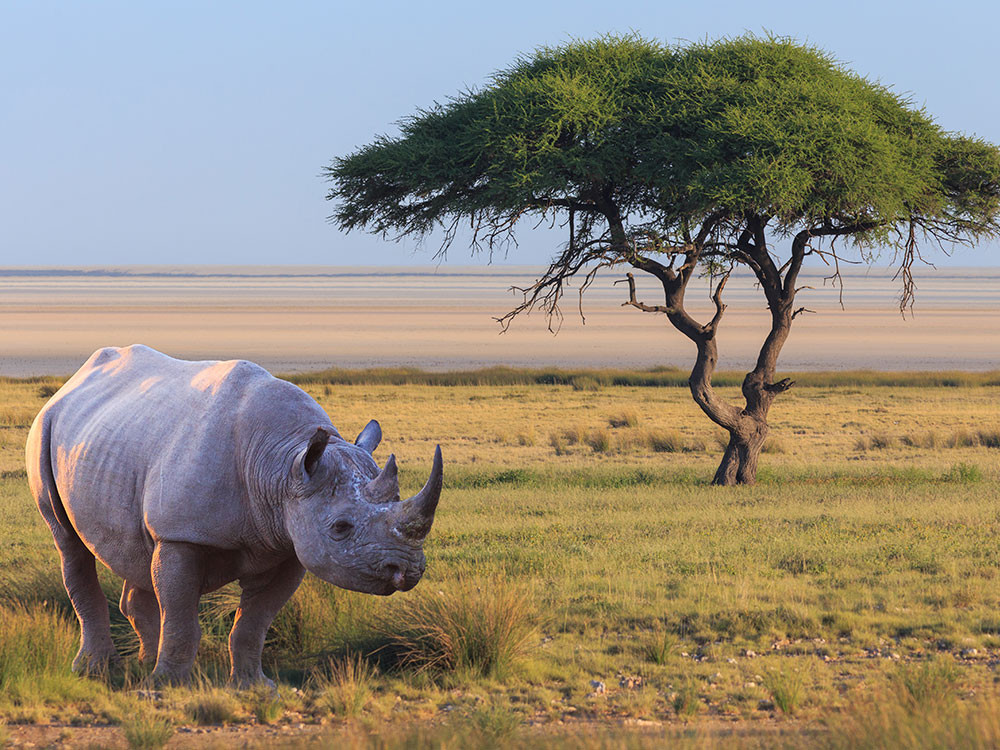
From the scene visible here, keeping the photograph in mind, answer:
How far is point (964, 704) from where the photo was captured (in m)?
6.72

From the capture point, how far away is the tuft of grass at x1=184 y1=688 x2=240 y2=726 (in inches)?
278

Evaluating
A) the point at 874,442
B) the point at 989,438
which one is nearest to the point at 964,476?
the point at 874,442

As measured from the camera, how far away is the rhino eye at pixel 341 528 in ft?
21.1

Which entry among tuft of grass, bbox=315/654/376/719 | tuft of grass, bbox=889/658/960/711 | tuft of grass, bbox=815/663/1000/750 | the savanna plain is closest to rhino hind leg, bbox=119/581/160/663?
the savanna plain

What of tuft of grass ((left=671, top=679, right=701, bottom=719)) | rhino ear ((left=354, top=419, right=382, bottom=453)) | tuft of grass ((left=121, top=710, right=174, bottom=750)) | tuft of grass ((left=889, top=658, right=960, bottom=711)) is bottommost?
tuft of grass ((left=121, top=710, right=174, bottom=750))

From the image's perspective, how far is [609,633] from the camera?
9492mm

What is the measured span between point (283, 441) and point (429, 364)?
50109 millimetres

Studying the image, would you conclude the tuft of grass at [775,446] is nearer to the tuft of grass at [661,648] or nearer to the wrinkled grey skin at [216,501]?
the tuft of grass at [661,648]

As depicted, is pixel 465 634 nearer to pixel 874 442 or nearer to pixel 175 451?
pixel 175 451

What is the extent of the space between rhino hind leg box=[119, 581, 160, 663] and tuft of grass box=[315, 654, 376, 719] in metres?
1.14

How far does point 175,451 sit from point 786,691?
3827 mm

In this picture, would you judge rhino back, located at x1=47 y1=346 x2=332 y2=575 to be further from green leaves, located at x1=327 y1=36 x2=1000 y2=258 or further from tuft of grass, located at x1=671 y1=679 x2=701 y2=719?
green leaves, located at x1=327 y1=36 x2=1000 y2=258

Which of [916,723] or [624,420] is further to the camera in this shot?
[624,420]

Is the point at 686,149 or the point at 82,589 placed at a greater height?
the point at 686,149
